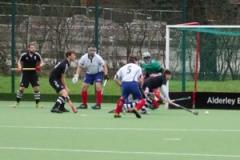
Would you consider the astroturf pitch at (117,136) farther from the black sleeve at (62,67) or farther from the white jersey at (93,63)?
the white jersey at (93,63)

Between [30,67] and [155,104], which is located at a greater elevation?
[30,67]

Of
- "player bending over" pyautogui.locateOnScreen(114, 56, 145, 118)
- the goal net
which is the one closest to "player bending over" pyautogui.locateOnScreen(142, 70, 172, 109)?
"player bending over" pyautogui.locateOnScreen(114, 56, 145, 118)

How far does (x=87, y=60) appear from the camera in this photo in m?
21.7

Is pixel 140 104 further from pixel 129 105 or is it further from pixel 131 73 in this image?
pixel 131 73

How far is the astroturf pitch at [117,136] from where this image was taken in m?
11.9

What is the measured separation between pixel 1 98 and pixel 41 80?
178 centimetres

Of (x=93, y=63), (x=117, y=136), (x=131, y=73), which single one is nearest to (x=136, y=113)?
(x=131, y=73)

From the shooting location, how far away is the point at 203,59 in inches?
885

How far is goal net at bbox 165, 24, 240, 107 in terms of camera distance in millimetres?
22453

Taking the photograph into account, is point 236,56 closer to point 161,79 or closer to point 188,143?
point 161,79

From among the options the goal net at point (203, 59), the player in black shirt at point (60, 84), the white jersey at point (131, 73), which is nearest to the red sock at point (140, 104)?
the white jersey at point (131, 73)

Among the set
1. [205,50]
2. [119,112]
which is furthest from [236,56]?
[119,112]

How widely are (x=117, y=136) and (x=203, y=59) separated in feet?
28.8

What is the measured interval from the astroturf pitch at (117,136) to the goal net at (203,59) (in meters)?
2.83
